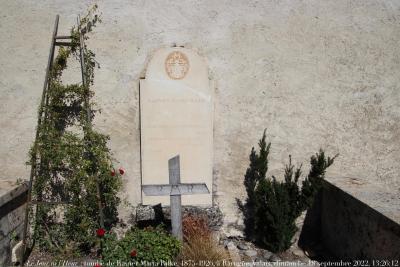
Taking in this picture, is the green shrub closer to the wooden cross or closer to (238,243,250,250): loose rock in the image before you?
the wooden cross

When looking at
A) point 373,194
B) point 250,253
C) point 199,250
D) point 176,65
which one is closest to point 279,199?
Result: point 250,253

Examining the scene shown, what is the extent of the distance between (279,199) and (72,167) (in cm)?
271

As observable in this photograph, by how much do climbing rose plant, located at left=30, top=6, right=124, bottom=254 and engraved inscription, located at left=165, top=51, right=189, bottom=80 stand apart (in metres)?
0.98

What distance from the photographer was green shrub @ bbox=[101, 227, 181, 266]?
13.4 feet

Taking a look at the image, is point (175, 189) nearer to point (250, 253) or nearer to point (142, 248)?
point (142, 248)

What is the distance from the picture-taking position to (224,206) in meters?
5.23

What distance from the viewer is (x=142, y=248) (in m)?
4.14

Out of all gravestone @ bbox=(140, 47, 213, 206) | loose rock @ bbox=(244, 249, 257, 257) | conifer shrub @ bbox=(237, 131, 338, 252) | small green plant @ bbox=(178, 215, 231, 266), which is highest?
gravestone @ bbox=(140, 47, 213, 206)

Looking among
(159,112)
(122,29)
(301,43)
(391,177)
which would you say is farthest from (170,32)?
(391,177)

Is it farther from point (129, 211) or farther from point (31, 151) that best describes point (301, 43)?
point (31, 151)

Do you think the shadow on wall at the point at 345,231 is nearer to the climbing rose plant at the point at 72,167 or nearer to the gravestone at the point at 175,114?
the gravestone at the point at 175,114

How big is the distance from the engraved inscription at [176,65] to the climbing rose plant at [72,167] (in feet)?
3.22

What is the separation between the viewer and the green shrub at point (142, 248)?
4.07 m

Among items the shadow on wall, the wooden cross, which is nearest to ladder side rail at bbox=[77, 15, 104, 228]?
the wooden cross
